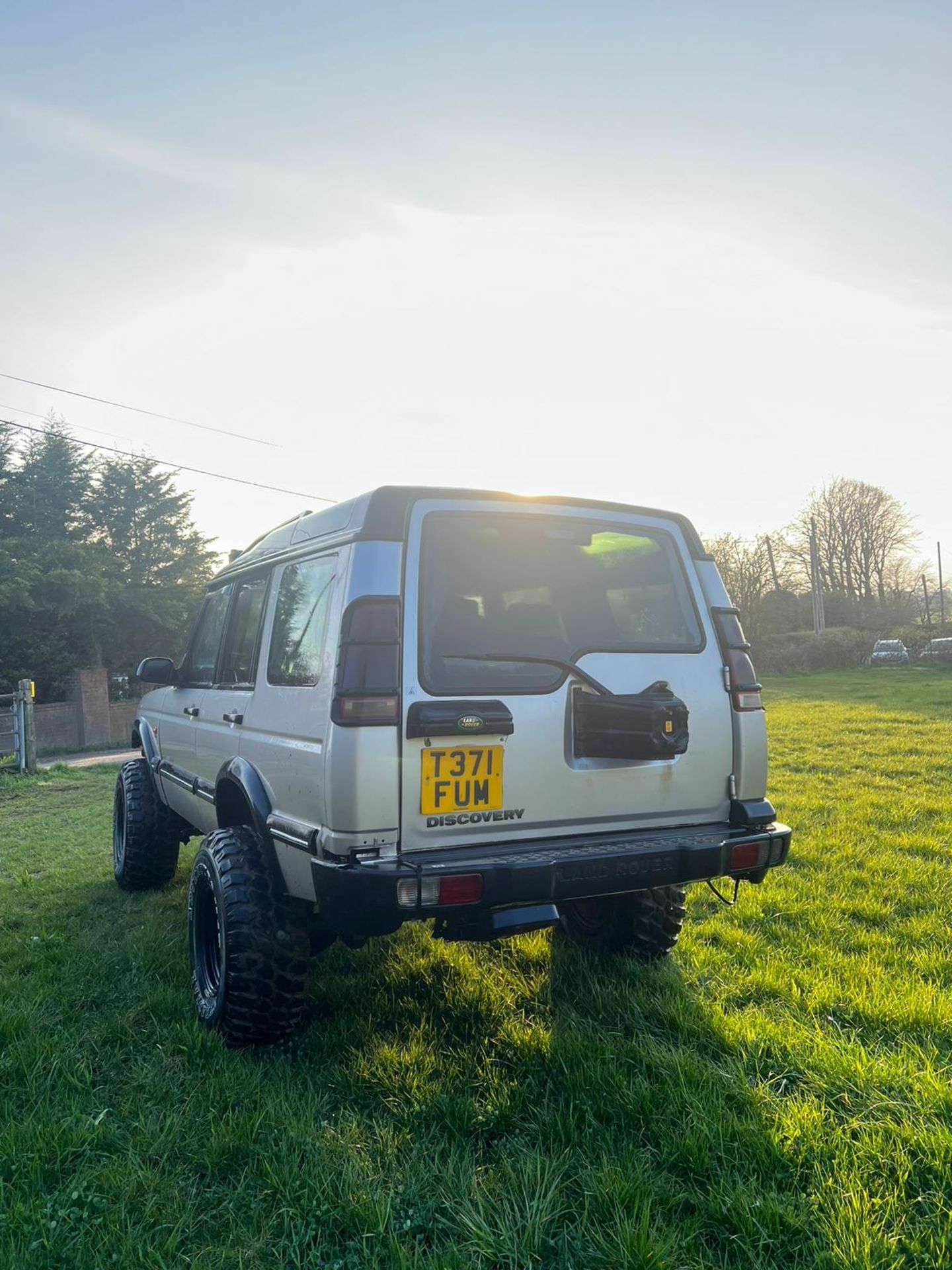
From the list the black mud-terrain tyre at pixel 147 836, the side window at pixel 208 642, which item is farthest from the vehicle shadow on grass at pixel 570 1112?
the black mud-terrain tyre at pixel 147 836

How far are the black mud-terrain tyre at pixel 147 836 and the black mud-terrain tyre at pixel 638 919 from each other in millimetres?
2853

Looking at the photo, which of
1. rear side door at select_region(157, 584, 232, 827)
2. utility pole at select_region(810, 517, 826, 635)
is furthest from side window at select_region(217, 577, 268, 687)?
utility pole at select_region(810, 517, 826, 635)

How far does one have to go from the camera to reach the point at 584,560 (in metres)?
3.50

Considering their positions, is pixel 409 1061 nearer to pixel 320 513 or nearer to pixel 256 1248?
pixel 256 1248

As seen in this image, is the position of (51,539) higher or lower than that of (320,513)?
higher

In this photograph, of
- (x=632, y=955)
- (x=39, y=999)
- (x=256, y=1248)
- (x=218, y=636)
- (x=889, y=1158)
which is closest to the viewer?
(x=256, y=1248)

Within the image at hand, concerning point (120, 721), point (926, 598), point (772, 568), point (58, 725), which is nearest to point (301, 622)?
point (58, 725)

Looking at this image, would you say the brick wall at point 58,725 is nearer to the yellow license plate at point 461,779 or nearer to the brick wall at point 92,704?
the brick wall at point 92,704

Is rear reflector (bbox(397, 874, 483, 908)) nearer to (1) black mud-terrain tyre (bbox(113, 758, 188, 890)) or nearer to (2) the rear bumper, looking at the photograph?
(2) the rear bumper

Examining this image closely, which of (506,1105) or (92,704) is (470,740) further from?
(92,704)

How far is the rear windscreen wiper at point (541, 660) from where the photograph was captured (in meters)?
2.96

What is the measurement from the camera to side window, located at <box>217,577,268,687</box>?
151 inches

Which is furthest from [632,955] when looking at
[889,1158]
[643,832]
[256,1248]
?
[256,1248]

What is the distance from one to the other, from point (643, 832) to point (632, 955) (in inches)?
41.8
